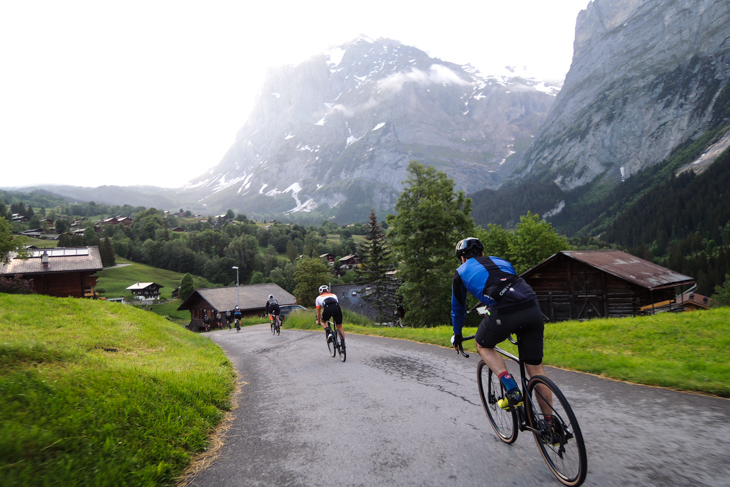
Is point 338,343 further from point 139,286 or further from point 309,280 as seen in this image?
point 139,286

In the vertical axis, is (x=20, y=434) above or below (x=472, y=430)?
above

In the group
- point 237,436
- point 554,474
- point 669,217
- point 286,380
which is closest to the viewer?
point 554,474

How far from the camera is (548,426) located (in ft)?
12.8

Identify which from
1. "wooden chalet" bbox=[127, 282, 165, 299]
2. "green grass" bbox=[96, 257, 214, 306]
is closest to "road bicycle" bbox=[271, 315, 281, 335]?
"green grass" bbox=[96, 257, 214, 306]

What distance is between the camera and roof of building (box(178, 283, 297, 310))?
61.8 m

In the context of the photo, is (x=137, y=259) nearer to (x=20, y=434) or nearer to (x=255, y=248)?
(x=255, y=248)

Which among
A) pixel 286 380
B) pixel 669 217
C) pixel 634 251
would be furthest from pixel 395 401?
pixel 669 217

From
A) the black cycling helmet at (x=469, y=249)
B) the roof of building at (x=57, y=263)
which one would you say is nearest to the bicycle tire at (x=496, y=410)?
the black cycling helmet at (x=469, y=249)

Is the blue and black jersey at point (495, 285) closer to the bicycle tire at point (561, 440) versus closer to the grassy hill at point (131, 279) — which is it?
the bicycle tire at point (561, 440)

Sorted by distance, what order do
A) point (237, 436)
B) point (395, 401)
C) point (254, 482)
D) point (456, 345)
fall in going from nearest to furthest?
point (254, 482) → point (456, 345) → point (237, 436) → point (395, 401)

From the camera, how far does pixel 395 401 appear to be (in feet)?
22.0

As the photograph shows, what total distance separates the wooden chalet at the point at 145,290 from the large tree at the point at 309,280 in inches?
2013

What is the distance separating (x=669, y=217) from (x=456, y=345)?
569 feet

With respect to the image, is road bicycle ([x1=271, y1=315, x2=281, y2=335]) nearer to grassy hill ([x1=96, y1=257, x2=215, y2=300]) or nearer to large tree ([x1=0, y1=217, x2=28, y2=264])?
large tree ([x1=0, y1=217, x2=28, y2=264])
